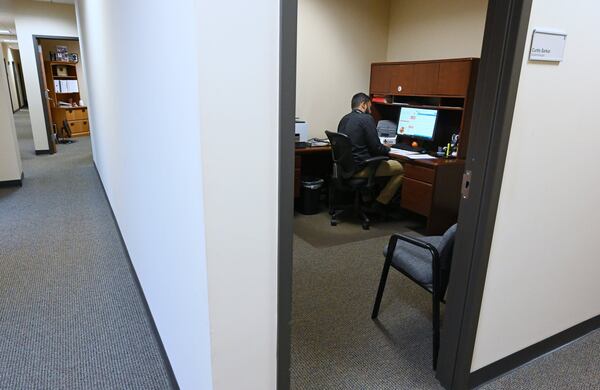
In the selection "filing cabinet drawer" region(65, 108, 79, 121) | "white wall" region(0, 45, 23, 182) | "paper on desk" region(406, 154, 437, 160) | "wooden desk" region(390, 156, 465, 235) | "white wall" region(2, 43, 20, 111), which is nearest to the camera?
"wooden desk" region(390, 156, 465, 235)

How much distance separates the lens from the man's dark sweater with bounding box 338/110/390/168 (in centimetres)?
330

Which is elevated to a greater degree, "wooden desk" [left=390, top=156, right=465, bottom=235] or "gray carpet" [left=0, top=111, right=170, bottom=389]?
"wooden desk" [left=390, top=156, right=465, bottom=235]

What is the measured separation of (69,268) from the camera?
2617 mm

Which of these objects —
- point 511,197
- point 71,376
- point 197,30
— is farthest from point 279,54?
point 71,376

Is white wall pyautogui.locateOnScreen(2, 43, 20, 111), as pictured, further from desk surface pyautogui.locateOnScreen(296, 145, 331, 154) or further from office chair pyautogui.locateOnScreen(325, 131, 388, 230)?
office chair pyautogui.locateOnScreen(325, 131, 388, 230)

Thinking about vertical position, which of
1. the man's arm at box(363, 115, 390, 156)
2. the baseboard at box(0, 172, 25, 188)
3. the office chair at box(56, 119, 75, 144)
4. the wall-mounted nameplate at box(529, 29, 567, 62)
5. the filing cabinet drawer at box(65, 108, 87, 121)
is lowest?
the baseboard at box(0, 172, 25, 188)

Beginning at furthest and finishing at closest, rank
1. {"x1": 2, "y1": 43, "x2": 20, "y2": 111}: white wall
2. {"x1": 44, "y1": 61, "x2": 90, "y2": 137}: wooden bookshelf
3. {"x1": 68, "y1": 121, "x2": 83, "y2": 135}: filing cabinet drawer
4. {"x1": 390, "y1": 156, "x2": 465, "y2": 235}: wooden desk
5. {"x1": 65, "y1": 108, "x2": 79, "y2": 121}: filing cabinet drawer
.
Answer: {"x1": 2, "y1": 43, "x2": 20, "y2": 111}: white wall
{"x1": 68, "y1": 121, "x2": 83, "y2": 135}: filing cabinet drawer
{"x1": 65, "y1": 108, "x2": 79, "y2": 121}: filing cabinet drawer
{"x1": 44, "y1": 61, "x2": 90, "y2": 137}: wooden bookshelf
{"x1": 390, "y1": 156, "x2": 465, "y2": 235}: wooden desk

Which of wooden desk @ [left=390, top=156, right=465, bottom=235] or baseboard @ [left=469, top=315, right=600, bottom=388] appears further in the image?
wooden desk @ [left=390, top=156, right=465, bottom=235]

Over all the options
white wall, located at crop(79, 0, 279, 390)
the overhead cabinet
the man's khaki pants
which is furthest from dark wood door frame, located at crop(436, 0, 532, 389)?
the man's khaki pants

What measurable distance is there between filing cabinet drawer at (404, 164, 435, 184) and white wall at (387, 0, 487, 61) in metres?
1.13

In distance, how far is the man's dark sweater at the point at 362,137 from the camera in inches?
130

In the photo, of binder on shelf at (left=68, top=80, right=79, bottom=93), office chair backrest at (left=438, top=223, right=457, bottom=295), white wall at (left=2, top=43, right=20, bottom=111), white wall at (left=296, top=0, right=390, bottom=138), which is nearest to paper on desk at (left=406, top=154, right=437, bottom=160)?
white wall at (left=296, top=0, right=390, bottom=138)

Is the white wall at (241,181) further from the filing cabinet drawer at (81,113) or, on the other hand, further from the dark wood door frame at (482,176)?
the filing cabinet drawer at (81,113)

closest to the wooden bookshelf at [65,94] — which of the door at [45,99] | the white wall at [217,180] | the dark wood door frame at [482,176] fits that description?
the door at [45,99]
